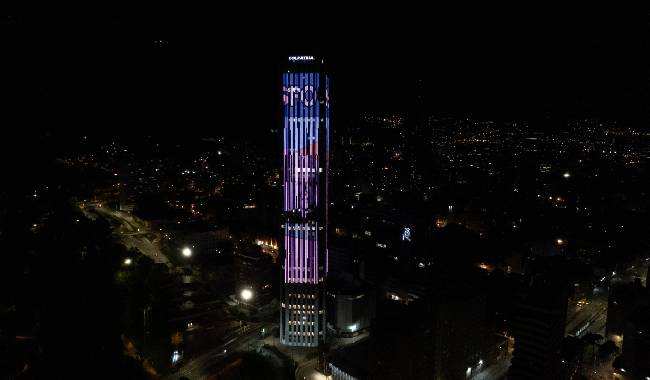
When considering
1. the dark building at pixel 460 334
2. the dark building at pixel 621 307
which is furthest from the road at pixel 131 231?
the dark building at pixel 621 307

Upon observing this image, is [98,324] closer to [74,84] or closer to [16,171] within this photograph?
[16,171]

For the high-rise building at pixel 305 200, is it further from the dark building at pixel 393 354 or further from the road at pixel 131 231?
the road at pixel 131 231

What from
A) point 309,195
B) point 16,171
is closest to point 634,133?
point 309,195

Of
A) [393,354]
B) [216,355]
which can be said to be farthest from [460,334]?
[216,355]

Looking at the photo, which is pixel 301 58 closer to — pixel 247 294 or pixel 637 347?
pixel 247 294

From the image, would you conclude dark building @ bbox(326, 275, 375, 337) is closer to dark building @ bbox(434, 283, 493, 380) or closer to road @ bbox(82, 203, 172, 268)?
dark building @ bbox(434, 283, 493, 380)

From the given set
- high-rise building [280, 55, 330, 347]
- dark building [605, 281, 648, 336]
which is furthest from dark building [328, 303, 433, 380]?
dark building [605, 281, 648, 336]
